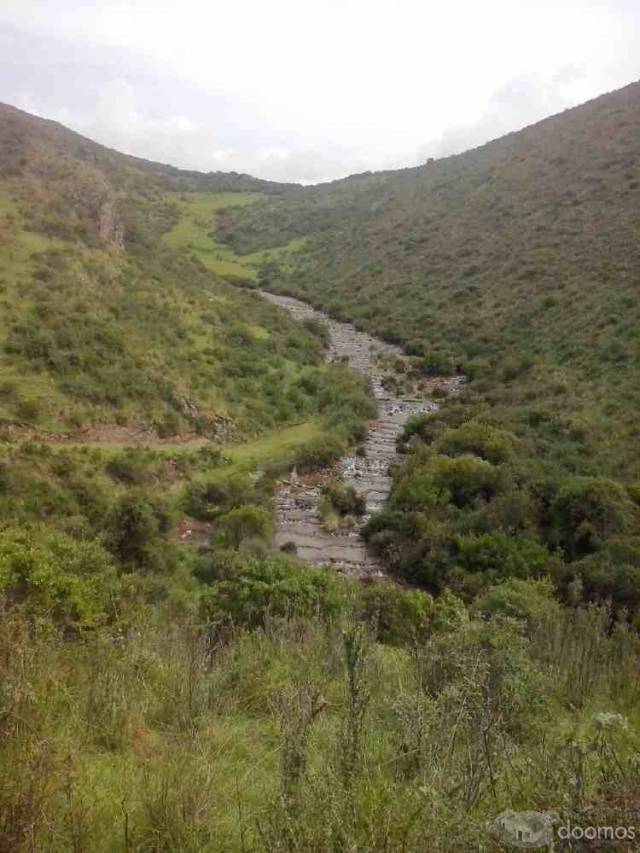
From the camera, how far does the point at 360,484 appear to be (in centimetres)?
2083

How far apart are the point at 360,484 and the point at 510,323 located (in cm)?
1593

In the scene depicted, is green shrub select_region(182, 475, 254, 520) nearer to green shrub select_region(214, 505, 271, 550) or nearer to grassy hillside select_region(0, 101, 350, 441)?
green shrub select_region(214, 505, 271, 550)

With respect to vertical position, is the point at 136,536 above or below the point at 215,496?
above

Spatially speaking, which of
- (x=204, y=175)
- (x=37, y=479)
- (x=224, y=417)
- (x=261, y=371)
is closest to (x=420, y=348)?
(x=261, y=371)

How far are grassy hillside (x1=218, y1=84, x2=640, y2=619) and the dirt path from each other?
84 cm

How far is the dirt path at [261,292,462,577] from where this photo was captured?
1645 centimetres

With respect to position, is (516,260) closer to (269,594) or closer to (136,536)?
(136,536)

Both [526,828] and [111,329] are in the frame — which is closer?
[526,828]

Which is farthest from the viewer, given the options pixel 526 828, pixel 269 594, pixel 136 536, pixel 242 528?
pixel 242 528

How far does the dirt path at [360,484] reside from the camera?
54.0 feet

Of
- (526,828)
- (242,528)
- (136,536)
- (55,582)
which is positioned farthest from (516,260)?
(526,828)

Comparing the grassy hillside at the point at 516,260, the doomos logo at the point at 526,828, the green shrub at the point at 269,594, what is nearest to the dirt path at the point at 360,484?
the grassy hillside at the point at 516,260

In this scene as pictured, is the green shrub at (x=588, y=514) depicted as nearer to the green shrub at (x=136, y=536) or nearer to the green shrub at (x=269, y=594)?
the green shrub at (x=269, y=594)

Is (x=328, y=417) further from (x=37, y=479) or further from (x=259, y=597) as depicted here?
(x=259, y=597)
